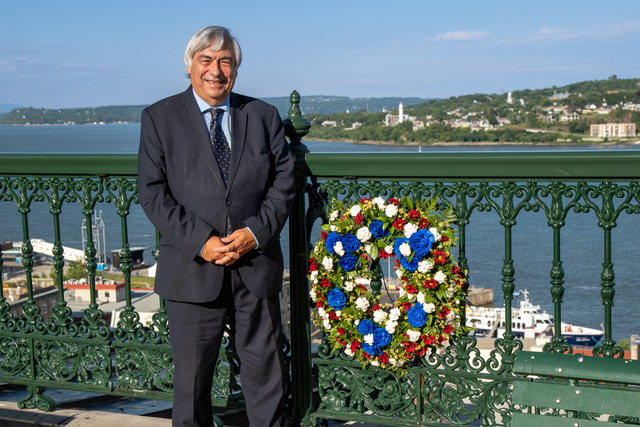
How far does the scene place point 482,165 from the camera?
3580mm

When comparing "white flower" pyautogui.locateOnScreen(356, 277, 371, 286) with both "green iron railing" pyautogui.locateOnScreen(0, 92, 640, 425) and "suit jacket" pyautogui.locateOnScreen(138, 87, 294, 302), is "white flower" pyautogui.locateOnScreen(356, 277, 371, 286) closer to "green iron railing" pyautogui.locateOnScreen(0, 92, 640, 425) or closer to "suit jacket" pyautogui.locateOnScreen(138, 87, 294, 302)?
"green iron railing" pyautogui.locateOnScreen(0, 92, 640, 425)

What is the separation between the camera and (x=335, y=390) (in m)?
4.01

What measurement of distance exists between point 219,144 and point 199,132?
0.11m

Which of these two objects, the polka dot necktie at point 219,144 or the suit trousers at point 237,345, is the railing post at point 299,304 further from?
the polka dot necktie at point 219,144

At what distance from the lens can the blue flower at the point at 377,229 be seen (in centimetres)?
378

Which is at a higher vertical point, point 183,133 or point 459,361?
point 183,133

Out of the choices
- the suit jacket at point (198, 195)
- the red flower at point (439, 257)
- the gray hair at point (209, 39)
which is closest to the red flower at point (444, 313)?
the red flower at point (439, 257)

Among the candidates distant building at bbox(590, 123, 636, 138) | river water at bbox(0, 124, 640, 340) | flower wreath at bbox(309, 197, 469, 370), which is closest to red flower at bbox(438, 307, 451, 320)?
flower wreath at bbox(309, 197, 469, 370)

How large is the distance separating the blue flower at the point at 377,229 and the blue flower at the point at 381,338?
0.47 meters

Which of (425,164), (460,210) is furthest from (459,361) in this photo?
(425,164)

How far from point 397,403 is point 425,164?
48.4 inches

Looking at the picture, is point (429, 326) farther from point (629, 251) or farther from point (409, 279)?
point (629, 251)

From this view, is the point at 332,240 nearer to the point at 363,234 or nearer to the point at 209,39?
the point at 363,234

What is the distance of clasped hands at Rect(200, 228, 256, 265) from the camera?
129 inches
